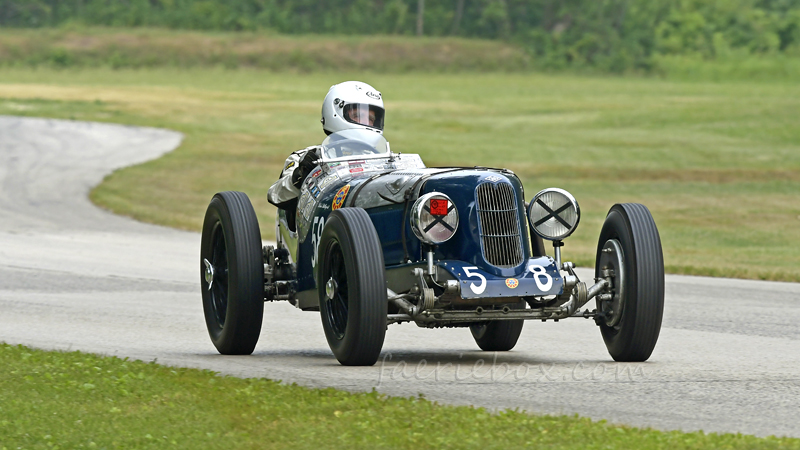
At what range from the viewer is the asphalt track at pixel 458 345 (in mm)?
6859

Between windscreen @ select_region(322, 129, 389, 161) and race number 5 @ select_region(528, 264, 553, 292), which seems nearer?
race number 5 @ select_region(528, 264, 553, 292)

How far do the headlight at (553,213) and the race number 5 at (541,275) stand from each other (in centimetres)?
34

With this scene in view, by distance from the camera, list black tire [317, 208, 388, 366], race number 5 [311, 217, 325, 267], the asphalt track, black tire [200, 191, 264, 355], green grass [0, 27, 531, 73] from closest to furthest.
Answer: the asphalt track, black tire [317, 208, 388, 366], race number 5 [311, 217, 325, 267], black tire [200, 191, 264, 355], green grass [0, 27, 531, 73]

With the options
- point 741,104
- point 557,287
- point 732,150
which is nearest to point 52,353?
point 557,287

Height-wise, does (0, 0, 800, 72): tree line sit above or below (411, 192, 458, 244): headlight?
above

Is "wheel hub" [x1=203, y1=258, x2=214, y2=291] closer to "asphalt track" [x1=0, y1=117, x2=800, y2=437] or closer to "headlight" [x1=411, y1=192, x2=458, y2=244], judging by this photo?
"asphalt track" [x1=0, y1=117, x2=800, y2=437]

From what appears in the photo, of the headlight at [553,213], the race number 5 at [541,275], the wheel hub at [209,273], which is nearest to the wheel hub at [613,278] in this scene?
the headlight at [553,213]

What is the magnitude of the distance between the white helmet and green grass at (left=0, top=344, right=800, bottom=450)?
122 inches

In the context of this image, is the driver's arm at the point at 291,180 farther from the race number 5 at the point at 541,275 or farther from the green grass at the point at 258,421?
the green grass at the point at 258,421

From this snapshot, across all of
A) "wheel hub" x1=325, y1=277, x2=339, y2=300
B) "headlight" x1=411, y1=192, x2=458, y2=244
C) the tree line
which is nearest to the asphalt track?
"wheel hub" x1=325, y1=277, x2=339, y2=300

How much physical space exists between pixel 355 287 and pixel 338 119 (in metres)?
2.57

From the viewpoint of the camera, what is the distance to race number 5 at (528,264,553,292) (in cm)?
786

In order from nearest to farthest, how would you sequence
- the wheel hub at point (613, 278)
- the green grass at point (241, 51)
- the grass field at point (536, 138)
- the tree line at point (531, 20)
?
the wheel hub at point (613, 278) → the grass field at point (536, 138) → the green grass at point (241, 51) → the tree line at point (531, 20)

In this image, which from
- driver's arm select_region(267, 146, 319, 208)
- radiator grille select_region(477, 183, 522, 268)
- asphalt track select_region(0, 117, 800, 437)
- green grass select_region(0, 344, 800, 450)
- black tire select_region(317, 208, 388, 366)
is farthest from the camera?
driver's arm select_region(267, 146, 319, 208)
